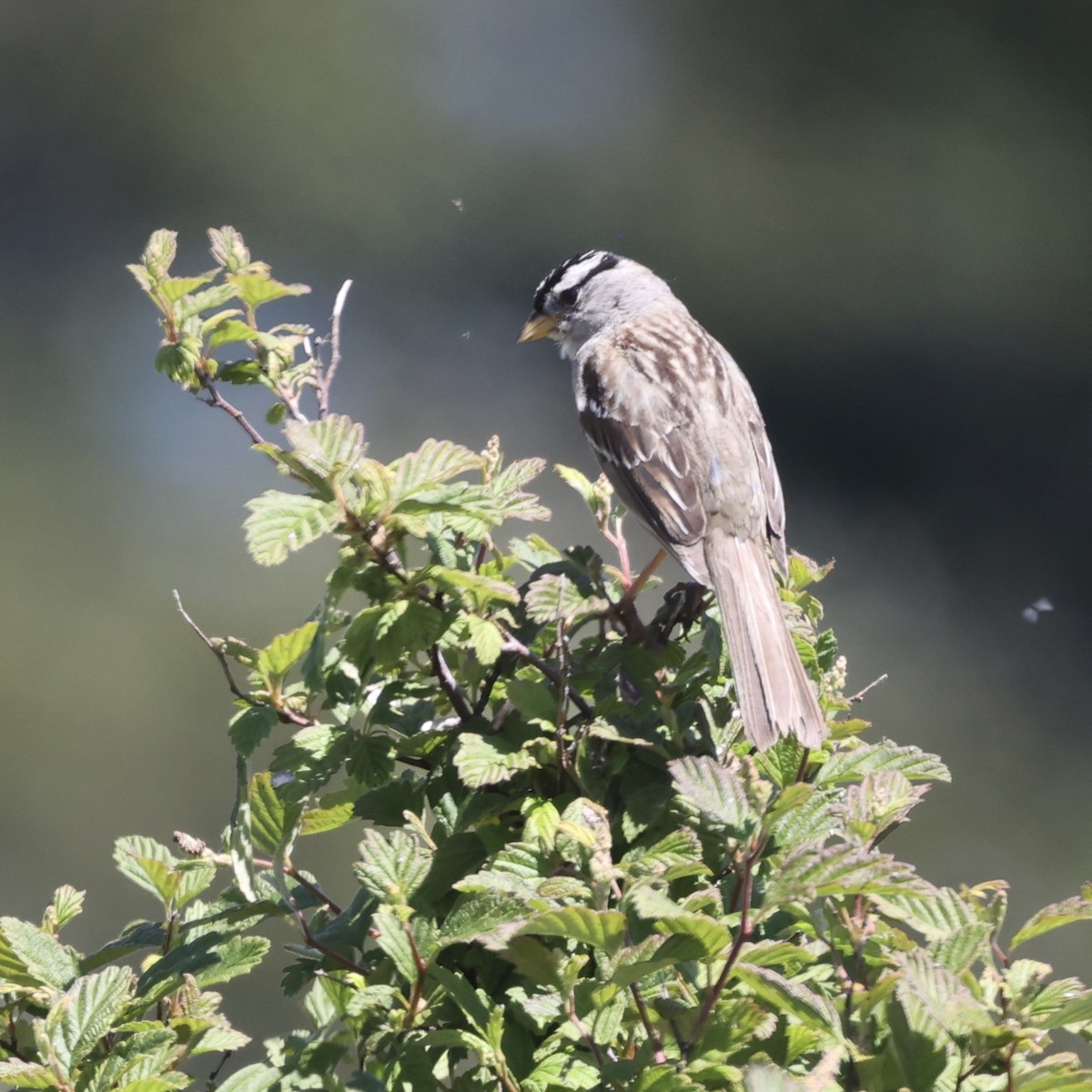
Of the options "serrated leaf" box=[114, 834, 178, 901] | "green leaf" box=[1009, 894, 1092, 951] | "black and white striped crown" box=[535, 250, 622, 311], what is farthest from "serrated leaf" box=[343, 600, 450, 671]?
"black and white striped crown" box=[535, 250, 622, 311]

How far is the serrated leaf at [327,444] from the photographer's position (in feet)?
3.23

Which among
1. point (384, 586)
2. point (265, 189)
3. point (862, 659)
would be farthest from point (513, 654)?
point (265, 189)

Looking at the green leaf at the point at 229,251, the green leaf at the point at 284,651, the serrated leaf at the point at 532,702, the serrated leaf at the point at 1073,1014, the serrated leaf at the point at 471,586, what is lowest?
the serrated leaf at the point at 1073,1014

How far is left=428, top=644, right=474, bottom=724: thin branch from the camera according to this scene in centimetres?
111

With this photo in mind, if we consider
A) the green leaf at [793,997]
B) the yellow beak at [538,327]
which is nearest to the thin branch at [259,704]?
the green leaf at [793,997]

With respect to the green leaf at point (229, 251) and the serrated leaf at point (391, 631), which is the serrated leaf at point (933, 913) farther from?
the green leaf at point (229, 251)

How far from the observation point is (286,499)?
3.25 ft

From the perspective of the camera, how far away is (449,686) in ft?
3.70

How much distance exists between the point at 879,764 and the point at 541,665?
10.8 inches

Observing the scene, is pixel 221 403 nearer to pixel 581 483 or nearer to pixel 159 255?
pixel 159 255

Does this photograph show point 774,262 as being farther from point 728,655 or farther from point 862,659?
point 728,655

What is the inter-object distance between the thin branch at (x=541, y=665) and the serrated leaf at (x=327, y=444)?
0.20 meters

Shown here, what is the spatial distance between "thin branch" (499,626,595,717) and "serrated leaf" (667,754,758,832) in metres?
0.23

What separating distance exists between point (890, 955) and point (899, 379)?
147 inches
